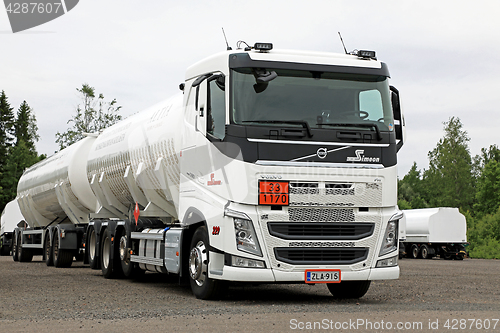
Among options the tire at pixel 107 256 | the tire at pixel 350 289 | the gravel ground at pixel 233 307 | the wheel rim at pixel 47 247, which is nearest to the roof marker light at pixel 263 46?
the gravel ground at pixel 233 307

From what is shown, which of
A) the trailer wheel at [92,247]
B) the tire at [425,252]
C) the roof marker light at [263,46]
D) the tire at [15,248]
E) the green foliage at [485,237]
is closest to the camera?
the roof marker light at [263,46]

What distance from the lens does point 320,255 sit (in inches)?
394

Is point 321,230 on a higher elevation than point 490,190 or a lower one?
lower

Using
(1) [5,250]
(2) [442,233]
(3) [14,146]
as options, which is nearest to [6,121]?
(3) [14,146]

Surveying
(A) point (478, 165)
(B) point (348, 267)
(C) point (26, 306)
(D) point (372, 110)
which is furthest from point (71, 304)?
(A) point (478, 165)

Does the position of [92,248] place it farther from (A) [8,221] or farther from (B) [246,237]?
(A) [8,221]

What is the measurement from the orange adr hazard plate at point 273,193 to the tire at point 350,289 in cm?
246

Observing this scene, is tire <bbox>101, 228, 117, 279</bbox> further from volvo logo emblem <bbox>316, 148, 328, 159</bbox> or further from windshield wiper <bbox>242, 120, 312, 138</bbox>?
volvo logo emblem <bbox>316, 148, 328, 159</bbox>

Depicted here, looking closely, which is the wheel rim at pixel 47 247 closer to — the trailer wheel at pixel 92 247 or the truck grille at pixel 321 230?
the trailer wheel at pixel 92 247

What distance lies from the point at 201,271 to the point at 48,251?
A: 13372mm

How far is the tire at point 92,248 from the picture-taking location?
17250 mm

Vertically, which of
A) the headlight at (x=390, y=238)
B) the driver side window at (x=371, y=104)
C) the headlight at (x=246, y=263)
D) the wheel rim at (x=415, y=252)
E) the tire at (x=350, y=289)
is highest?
the driver side window at (x=371, y=104)

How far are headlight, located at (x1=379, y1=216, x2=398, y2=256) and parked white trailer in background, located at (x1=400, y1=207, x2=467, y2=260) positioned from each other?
28.5 m

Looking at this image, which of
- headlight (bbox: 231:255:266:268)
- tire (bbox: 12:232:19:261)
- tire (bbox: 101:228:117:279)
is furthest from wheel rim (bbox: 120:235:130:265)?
tire (bbox: 12:232:19:261)
